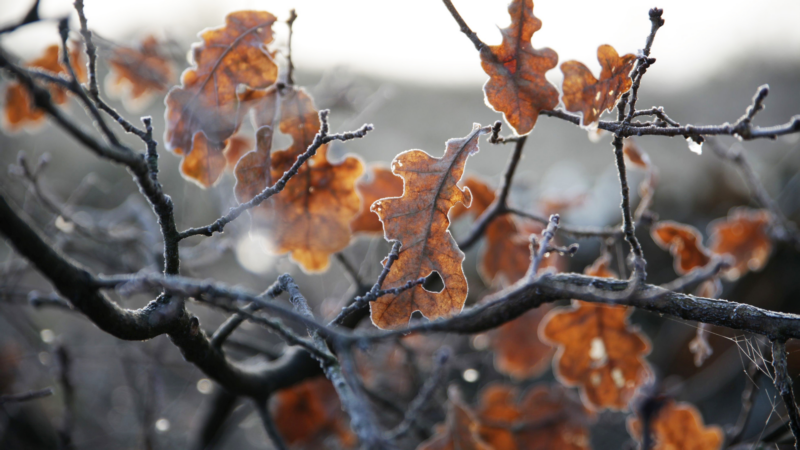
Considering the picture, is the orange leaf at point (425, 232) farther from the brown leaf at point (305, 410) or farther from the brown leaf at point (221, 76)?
the brown leaf at point (305, 410)

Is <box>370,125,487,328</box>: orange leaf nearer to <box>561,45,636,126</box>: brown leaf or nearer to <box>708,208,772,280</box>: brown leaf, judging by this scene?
<box>561,45,636,126</box>: brown leaf

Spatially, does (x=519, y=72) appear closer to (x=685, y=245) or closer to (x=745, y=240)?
(x=685, y=245)

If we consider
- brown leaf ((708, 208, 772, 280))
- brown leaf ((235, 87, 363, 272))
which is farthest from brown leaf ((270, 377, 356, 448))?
brown leaf ((708, 208, 772, 280))

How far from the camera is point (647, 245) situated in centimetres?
321

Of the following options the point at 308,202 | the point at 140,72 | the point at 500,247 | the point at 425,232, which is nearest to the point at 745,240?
the point at 500,247

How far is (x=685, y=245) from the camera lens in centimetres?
116

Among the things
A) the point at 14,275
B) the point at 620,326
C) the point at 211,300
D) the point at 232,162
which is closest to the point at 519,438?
the point at 620,326

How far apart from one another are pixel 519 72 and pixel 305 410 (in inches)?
54.7

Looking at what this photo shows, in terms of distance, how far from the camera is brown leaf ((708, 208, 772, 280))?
1623 millimetres

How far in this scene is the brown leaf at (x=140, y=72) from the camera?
184cm

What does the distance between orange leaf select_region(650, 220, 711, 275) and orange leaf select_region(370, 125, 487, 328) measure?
649mm

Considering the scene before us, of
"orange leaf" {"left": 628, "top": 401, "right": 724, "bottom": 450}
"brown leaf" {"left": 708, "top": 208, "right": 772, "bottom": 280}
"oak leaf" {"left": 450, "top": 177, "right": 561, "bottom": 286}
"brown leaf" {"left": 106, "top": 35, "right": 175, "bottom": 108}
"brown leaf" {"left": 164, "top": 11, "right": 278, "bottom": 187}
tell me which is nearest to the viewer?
"brown leaf" {"left": 164, "top": 11, "right": 278, "bottom": 187}

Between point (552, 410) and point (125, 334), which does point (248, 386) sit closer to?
point (125, 334)

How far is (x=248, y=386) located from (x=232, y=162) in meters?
0.83
